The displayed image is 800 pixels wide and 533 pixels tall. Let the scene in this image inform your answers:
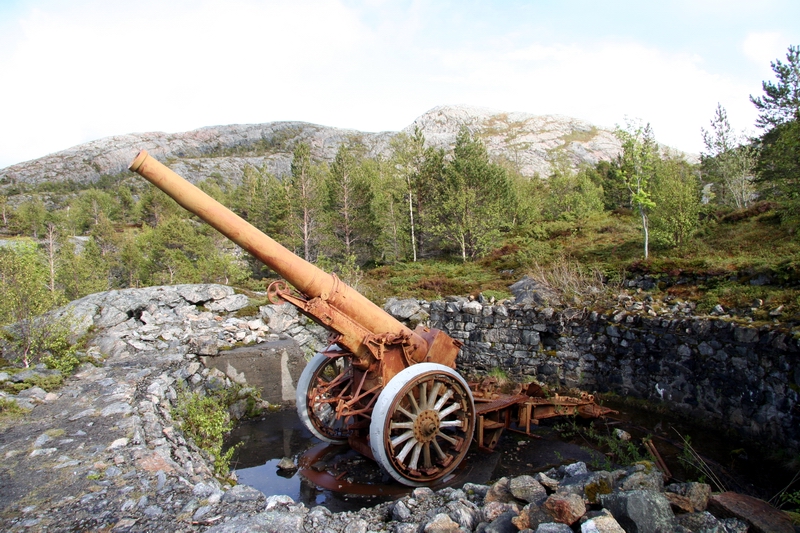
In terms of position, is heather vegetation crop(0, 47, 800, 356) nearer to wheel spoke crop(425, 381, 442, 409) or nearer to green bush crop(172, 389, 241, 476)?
green bush crop(172, 389, 241, 476)

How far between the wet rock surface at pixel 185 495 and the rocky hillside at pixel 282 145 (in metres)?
108

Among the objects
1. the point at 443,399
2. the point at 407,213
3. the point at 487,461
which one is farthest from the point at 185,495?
the point at 407,213

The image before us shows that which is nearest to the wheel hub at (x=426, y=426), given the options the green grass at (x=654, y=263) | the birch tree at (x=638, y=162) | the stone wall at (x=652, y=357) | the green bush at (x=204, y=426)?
the green bush at (x=204, y=426)

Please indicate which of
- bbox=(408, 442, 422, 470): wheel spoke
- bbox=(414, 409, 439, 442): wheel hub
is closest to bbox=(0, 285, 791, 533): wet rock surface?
bbox=(408, 442, 422, 470): wheel spoke

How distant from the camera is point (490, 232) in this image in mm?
24500

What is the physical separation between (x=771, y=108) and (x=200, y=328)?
34.1 meters

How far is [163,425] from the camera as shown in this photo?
5746mm

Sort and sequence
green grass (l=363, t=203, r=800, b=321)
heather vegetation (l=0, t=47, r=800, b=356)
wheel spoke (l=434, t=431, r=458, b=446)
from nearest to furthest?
1. wheel spoke (l=434, t=431, r=458, b=446)
2. green grass (l=363, t=203, r=800, b=321)
3. heather vegetation (l=0, t=47, r=800, b=356)

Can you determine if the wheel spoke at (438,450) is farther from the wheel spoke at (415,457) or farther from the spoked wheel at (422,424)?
the wheel spoke at (415,457)

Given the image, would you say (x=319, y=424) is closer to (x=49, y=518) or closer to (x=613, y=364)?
(x=49, y=518)

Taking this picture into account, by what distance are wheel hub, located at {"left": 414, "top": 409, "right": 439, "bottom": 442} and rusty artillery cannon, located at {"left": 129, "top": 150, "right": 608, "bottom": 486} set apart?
1 cm

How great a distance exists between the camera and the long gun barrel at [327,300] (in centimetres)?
520

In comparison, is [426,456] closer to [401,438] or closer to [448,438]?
[448,438]

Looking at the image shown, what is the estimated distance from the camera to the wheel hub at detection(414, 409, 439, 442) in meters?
5.51
